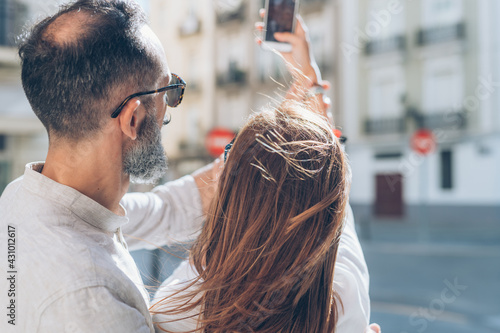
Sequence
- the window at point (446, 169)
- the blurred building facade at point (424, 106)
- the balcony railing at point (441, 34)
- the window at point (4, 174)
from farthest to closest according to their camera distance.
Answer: the window at point (446, 169) → the balcony railing at point (441, 34) → the blurred building facade at point (424, 106) → the window at point (4, 174)

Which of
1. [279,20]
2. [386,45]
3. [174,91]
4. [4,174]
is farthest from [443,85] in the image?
[174,91]

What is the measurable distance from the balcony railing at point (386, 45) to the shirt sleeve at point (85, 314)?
16176 millimetres

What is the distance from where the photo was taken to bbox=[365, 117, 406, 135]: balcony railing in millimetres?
15984

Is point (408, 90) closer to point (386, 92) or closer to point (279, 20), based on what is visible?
point (386, 92)

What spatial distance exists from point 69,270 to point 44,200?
190 mm

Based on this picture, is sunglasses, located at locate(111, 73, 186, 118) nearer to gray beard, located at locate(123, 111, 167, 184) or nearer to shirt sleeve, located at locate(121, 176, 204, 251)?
gray beard, located at locate(123, 111, 167, 184)

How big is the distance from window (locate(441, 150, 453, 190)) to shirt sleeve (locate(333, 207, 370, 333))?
14.9 meters

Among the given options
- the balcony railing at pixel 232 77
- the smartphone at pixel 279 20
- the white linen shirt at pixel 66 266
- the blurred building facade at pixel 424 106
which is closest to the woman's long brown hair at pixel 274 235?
the white linen shirt at pixel 66 266

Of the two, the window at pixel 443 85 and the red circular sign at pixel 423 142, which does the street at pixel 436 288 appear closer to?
the red circular sign at pixel 423 142

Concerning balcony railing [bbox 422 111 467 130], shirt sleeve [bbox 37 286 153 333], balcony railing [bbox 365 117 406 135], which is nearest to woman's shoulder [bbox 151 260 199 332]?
shirt sleeve [bbox 37 286 153 333]

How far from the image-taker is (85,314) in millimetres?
927

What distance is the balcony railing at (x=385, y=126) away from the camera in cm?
1598

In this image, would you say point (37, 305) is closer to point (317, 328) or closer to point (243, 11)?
point (317, 328)

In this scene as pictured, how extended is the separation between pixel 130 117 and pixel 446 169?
611 inches
